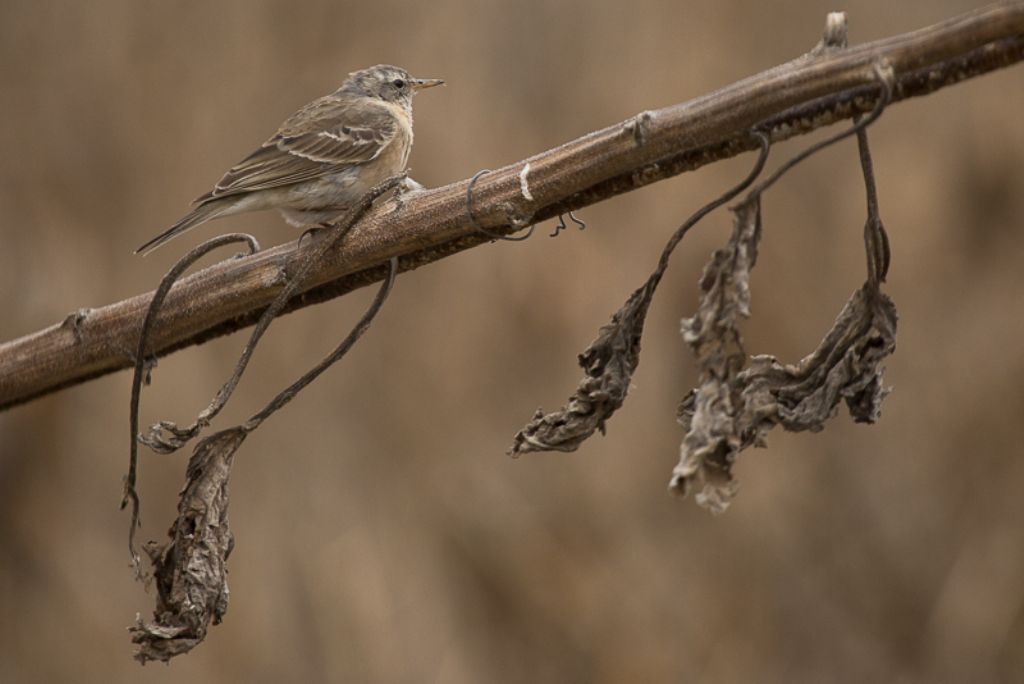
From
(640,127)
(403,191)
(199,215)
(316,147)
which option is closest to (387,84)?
(316,147)

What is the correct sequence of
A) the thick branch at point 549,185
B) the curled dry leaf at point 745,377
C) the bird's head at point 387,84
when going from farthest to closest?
the bird's head at point 387,84, the curled dry leaf at point 745,377, the thick branch at point 549,185

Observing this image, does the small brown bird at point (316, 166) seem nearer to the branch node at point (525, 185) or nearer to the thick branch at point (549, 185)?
the thick branch at point (549, 185)

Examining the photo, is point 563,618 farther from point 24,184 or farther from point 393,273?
point 393,273

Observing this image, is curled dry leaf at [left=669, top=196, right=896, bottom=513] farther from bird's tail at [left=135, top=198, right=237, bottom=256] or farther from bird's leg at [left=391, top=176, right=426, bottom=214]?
bird's tail at [left=135, top=198, right=237, bottom=256]

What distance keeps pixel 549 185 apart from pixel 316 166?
1.87 meters

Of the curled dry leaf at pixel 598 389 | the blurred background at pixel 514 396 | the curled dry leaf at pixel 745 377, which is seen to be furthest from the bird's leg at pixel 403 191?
the blurred background at pixel 514 396

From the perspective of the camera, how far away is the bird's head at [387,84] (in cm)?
508

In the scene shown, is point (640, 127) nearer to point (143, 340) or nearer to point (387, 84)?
point (143, 340)

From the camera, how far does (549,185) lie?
244cm

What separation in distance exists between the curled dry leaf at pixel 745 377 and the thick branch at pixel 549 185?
0.17 meters

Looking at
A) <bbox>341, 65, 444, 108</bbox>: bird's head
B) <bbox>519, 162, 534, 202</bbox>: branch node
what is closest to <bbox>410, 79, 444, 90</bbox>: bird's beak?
<bbox>341, 65, 444, 108</bbox>: bird's head

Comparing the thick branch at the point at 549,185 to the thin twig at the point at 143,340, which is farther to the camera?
the thin twig at the point at 143,340

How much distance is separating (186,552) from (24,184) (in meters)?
4.49

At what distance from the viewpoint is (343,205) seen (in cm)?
418
